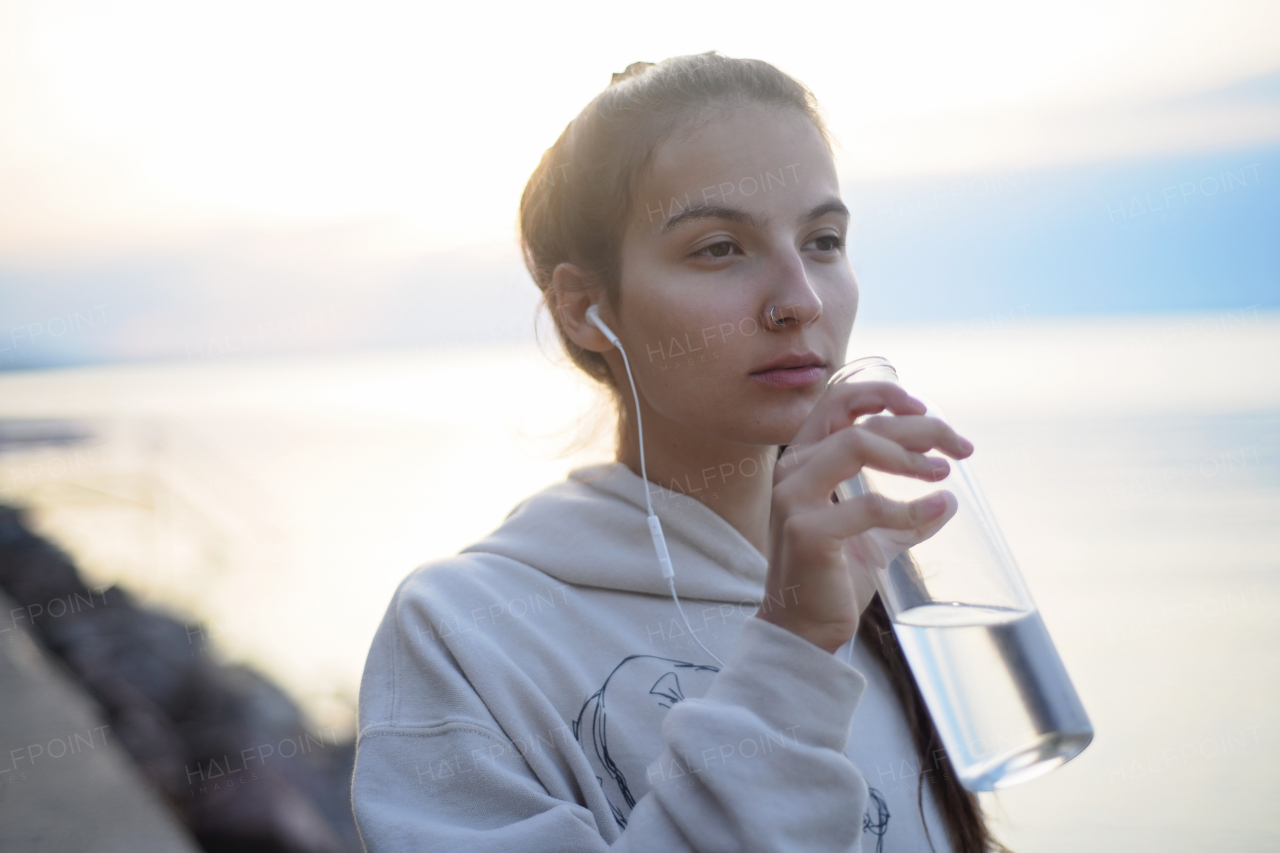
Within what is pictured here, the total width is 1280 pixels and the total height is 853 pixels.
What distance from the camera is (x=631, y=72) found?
1.43 m

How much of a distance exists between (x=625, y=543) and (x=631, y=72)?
74 cm

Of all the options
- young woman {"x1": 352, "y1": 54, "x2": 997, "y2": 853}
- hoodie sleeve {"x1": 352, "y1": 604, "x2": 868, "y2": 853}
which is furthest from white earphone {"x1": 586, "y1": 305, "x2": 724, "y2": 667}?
hoodie sleeve {"x1": 352, "y1": 604, "x2": 868, "y2": 853}

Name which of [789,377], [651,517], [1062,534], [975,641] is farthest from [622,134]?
[1062,534]

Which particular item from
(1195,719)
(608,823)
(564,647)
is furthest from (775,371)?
(1195,719)

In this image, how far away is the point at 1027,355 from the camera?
930 cm

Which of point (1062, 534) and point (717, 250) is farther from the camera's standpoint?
point (1062, 534)

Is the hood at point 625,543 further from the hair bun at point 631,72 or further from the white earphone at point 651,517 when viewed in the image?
the hair bun at point 631,72

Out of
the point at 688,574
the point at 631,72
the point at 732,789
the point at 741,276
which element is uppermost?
the point at 631,72

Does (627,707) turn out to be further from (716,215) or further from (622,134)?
(622,134)

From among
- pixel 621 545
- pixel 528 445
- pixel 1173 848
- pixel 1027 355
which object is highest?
pixel 1027 355

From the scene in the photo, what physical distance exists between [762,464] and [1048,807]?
1404 millimetres

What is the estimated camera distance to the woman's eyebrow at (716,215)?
1151mm

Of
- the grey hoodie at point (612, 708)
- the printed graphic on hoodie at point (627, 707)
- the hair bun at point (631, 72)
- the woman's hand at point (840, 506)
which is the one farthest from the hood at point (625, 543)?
the hair bun at point (631, 72)

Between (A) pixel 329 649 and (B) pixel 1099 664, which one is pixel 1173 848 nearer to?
(B) pixel 1099 664
